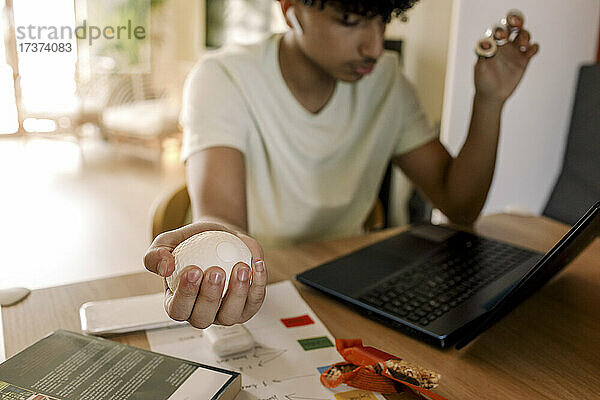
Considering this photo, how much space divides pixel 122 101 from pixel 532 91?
0.97 metres

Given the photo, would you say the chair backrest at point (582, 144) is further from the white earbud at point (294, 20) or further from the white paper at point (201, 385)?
the white paper at point (201, 385)

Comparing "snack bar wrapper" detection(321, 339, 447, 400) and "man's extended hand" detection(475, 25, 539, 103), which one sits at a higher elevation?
"man's extended hand" detection(475, 25, 539, 103)

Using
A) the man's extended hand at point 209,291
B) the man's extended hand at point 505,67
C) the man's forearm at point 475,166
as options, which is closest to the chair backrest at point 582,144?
the man's forearm at point 475,166

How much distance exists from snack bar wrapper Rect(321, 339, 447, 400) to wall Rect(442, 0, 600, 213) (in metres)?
0.88

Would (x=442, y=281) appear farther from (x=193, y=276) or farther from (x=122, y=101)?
(x=122, y=101)

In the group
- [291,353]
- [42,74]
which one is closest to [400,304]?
[291,353]

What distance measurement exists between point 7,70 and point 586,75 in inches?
44.9

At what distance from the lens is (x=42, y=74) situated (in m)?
0.48

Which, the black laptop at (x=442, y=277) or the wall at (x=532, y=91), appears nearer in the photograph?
the black laptop at (x=442, y=277)

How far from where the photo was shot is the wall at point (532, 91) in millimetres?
1188

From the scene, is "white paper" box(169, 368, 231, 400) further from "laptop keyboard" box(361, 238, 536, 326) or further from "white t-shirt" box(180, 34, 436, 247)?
"white t-shirt" box(180, 34, 436, 247)

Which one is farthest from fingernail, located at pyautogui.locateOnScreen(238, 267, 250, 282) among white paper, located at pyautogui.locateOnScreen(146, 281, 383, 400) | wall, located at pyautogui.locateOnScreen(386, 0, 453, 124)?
wall, located at pyautogui.locateOnScreen(386, 0, 453, 124)

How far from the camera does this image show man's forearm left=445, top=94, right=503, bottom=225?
0.85 meters

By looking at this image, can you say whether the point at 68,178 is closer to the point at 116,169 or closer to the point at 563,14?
the point at 116,169
